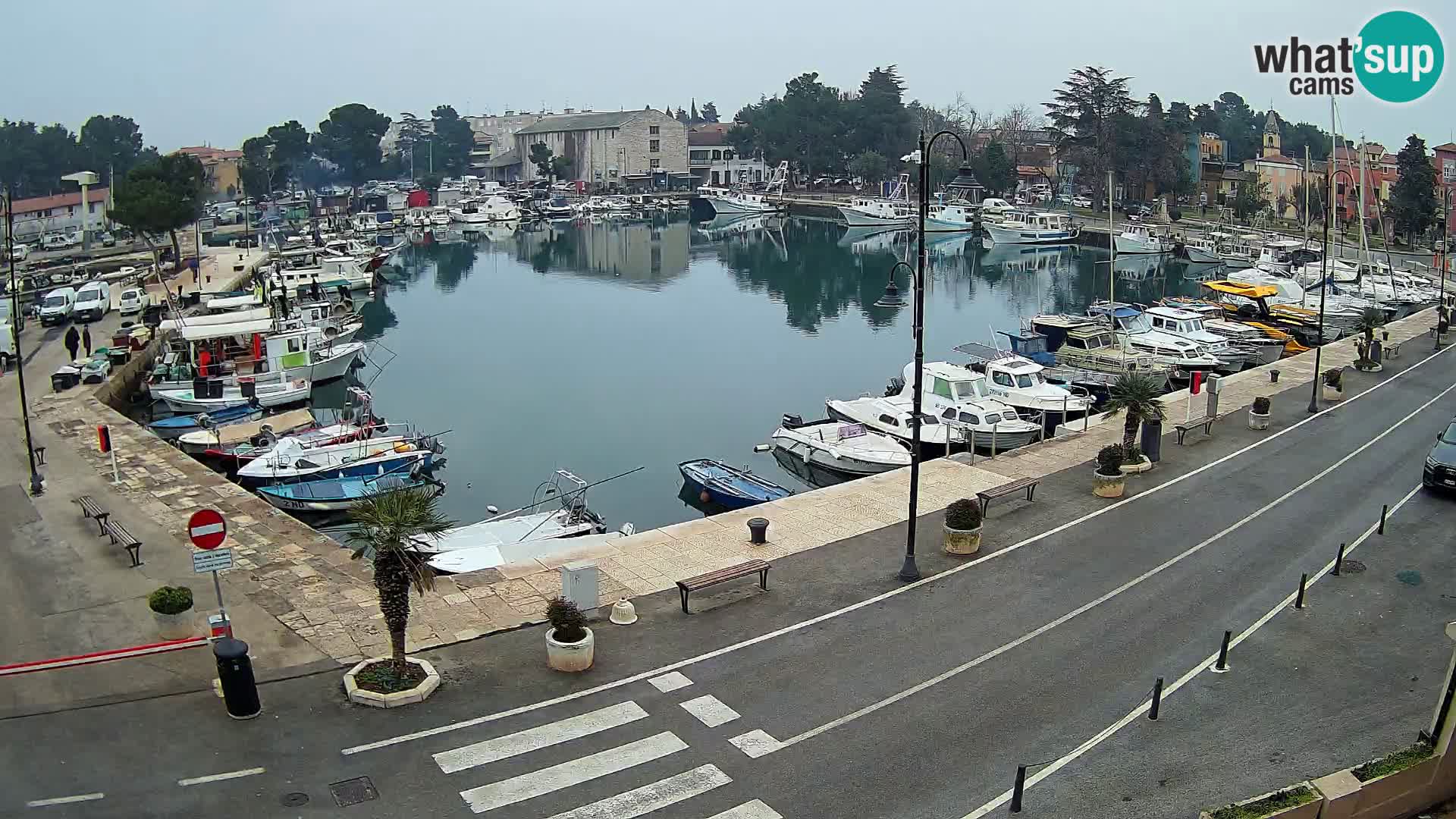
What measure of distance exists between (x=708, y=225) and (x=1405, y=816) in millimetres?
130000

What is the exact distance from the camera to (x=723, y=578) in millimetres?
18422

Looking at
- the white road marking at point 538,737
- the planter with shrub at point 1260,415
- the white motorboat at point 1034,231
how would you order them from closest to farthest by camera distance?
the white road marking at point 538,737 < the planter with shrub at point 1260,415 < the white motorboat at point 1034,231

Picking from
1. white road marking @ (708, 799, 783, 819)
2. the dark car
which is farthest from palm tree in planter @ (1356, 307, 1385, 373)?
white road marking @ (708, 799, 783, 819)

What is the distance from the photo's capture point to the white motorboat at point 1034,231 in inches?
4336

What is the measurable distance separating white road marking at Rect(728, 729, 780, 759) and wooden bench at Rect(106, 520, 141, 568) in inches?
492

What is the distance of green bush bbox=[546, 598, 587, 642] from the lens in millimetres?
15594

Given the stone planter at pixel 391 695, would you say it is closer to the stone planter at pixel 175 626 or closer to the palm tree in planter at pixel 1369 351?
the stone planter at pixel 175 626

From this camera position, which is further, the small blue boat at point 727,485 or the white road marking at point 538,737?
the small blue boat at point 727,485

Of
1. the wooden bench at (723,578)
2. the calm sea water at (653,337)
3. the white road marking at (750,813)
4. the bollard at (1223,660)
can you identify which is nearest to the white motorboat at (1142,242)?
the calm sea water at (653,337)

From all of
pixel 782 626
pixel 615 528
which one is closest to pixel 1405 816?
pixel 782 626

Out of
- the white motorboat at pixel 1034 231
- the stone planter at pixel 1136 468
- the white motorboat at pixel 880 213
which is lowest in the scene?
the stone planter at pixel 1136 468

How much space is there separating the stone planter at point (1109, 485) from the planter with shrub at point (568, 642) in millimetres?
12899

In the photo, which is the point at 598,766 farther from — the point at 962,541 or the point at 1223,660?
the point at 962,541

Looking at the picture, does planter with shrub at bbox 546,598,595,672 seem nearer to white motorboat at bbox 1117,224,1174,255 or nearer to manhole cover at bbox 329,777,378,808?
manhole cover at bbox 329,777,378,808
